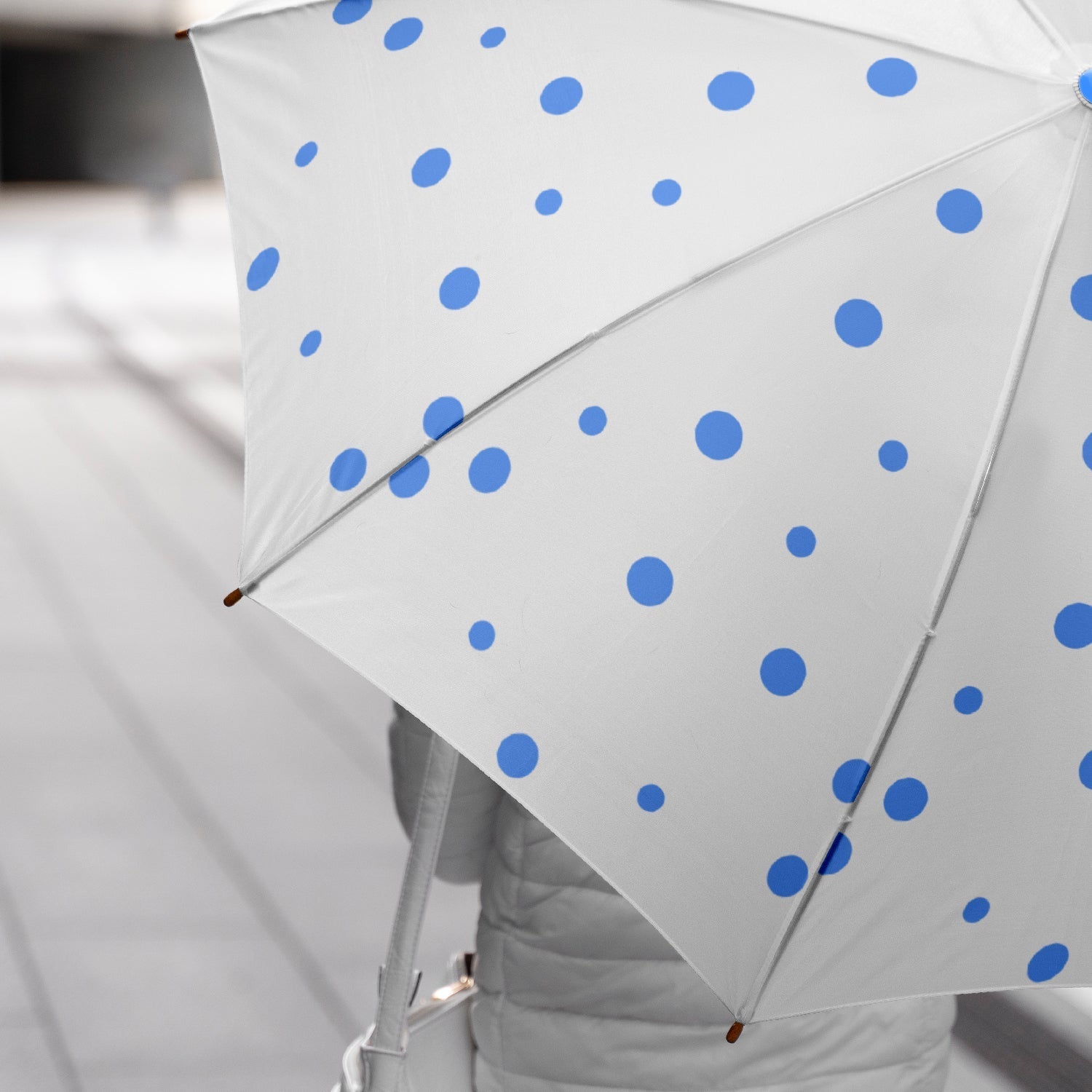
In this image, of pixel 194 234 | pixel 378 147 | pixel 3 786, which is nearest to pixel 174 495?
pixel 3 786

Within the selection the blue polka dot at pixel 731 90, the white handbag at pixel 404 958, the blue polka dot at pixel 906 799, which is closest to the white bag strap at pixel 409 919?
the white handbag at pixel 404 958

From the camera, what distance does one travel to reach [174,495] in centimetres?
795

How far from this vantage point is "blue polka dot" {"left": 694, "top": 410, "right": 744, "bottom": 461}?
1393 mm

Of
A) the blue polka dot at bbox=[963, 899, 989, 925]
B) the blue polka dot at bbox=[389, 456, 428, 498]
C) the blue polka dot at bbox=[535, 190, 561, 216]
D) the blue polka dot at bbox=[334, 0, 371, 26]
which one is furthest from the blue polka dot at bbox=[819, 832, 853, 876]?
the blue polka dot at bbox=[334, 0, 371, 26]

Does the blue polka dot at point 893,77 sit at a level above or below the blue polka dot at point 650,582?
above

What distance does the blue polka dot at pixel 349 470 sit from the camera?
148cm

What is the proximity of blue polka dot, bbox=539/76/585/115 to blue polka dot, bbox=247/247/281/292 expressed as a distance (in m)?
0.29

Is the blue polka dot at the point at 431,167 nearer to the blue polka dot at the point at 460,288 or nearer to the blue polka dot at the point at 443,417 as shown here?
the blue polka dot at the point at 460,288

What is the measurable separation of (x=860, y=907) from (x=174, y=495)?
683 cm

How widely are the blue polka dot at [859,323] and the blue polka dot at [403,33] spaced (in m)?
0.50

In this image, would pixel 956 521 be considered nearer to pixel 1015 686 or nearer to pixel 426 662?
pixel 1015 686

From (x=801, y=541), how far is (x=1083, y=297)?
31cm

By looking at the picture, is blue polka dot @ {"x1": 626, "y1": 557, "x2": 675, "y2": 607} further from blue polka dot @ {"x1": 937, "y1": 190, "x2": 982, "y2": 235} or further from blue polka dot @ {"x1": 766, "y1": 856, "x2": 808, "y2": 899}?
blue polka dot @ {"x1": 937, "y1": 190, "x2": 982, "y2": 235}

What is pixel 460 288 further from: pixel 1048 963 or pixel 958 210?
pixel 1048 963
